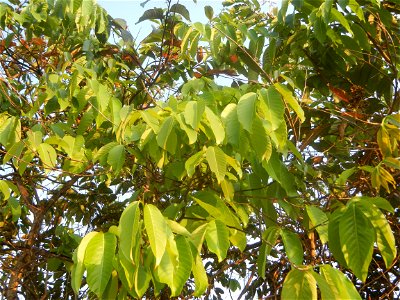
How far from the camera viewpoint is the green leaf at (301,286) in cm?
107

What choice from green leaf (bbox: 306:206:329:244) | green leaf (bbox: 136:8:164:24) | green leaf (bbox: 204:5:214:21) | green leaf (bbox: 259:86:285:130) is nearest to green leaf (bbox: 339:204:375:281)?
green leaf (bbox: 306:206:329:244)

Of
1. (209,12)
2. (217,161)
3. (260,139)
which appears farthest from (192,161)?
(209,12)

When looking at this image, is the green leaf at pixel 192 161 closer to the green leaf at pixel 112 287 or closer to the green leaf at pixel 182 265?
the green leaf at pixel 182 265

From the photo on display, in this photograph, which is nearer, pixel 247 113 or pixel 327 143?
pixel 247 113

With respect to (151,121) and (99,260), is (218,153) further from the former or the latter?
(99,260)

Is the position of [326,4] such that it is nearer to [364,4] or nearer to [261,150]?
[364,4]

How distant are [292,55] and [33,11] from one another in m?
1.23

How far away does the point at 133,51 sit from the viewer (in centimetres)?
247

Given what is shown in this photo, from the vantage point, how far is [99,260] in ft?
3.46

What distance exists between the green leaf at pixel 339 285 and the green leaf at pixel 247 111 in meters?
0.36

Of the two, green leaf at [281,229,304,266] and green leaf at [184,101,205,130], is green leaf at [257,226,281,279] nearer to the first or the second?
green leaf at [281,229,304,266]

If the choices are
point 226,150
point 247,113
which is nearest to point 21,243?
point 226,150

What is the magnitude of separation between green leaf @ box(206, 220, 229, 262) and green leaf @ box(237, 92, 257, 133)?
0.27 metres

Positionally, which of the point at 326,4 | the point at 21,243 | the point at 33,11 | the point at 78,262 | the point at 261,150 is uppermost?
the point at 33,11
